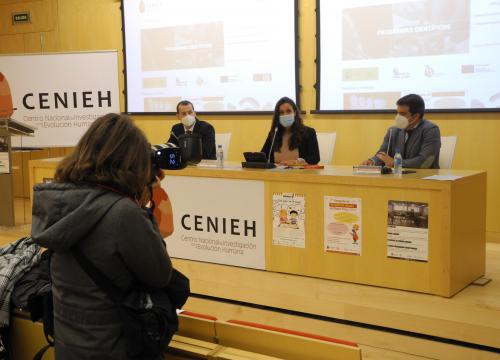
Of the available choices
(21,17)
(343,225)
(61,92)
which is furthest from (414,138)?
(21,17)

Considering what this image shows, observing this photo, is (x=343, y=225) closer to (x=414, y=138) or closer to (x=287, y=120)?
(x=414, y=138)

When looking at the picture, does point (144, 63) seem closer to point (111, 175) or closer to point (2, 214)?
point (2, 214)

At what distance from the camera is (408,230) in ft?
10.3

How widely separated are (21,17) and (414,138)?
5.27 meters

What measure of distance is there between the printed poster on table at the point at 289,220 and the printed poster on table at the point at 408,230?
51 centimetres

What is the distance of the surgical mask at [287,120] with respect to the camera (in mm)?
4387

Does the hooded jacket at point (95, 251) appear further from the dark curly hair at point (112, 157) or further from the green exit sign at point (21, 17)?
the green exit sign at point (21, 17)

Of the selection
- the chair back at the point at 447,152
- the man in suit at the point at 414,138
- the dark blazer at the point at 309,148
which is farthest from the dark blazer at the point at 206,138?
the chair back at the point at 447,152

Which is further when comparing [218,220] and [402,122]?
[402,122]

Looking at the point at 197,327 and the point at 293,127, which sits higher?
the point at 293,127

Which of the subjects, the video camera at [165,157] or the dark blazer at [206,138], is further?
the dark blazer at [206,138]

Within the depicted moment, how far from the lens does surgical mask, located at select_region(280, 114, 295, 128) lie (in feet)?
14.4

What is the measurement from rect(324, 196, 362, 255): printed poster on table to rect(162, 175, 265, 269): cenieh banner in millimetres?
416

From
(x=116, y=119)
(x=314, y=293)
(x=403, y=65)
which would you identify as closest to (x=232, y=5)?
(x=403, y=65)
